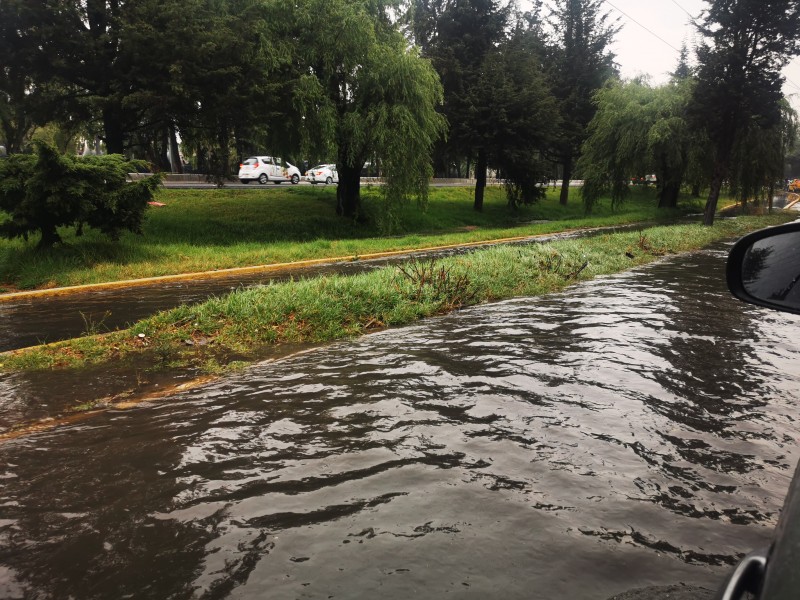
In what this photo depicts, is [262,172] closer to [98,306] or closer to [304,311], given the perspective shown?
[98,306]

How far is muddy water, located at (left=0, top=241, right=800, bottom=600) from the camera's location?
2.65 m

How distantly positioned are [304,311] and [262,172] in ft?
91.8

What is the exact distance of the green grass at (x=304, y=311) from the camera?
21.8 feet

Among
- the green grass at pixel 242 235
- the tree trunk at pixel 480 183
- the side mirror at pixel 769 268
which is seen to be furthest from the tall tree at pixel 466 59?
the side mirror at pixel 769 268

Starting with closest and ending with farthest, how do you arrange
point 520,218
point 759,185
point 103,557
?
1. point 103,557
2. point 759,185
3. point 520,218

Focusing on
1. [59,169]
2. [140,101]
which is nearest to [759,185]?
[140,101]

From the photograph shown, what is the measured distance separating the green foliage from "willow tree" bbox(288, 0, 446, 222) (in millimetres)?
8457

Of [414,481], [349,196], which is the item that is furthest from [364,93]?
[414,481]

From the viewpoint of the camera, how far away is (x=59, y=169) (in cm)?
1267

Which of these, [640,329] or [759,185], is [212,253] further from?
[759,185]

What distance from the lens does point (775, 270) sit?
1.83 meters

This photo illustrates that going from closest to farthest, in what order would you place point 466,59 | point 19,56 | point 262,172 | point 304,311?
point 304,311
point 19,56
point 262,172
point 466,59

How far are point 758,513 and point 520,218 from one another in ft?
114

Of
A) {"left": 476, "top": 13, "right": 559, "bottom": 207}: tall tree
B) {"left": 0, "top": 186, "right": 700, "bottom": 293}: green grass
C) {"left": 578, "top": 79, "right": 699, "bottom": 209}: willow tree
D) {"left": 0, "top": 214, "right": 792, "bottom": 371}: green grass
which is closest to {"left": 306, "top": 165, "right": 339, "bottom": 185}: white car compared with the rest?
{"left": 0, "top": 186, "right": 700, "bottom": 293}: green grass
